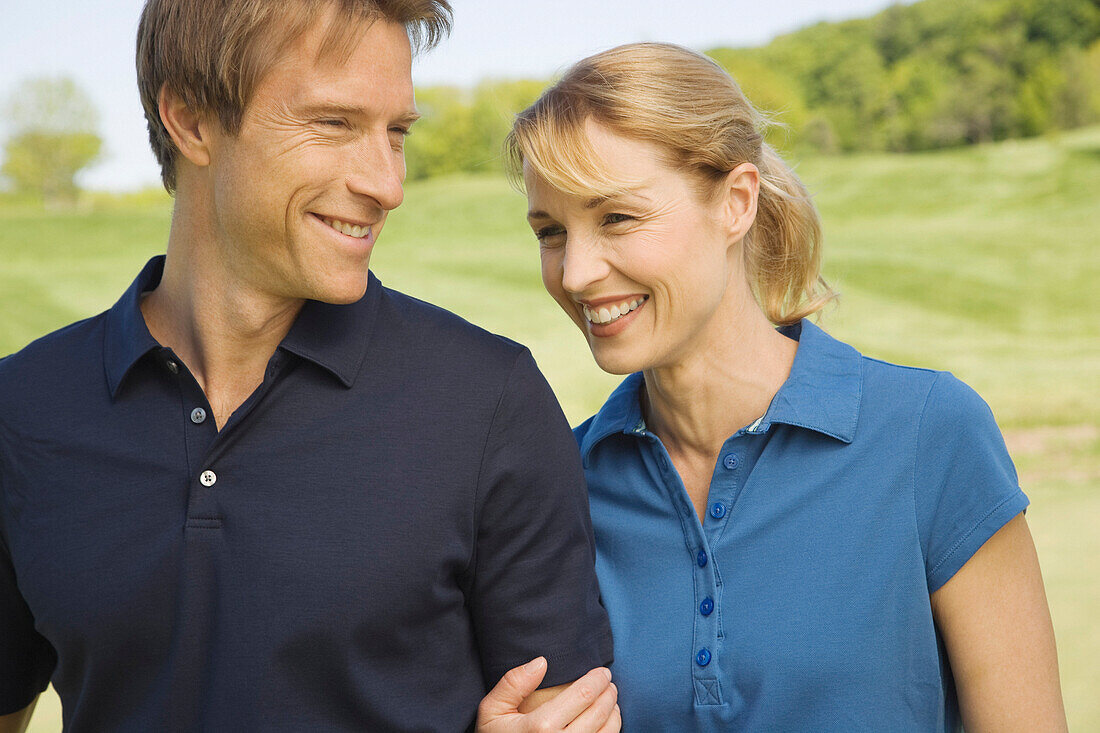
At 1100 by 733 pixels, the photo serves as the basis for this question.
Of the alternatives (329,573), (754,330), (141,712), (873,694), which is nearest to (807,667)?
(873,694)

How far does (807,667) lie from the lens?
202 cm

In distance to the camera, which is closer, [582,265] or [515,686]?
[515,686]

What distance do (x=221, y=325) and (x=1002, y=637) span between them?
5.01 feet

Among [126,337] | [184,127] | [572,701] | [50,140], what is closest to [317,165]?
[184,127]

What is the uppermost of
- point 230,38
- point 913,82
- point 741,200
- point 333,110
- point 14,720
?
point 230,38

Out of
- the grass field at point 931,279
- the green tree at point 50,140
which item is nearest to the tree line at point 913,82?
the grass field at point 931,279

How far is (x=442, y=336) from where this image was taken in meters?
2.01

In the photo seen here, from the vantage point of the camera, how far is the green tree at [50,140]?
25781mm

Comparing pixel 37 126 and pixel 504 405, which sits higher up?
pixel 504 405

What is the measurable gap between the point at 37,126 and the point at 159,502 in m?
27.9

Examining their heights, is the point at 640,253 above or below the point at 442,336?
above

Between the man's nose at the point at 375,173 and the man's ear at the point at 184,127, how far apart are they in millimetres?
312

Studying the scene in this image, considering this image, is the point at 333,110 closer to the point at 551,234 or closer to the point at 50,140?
the point at 551,234

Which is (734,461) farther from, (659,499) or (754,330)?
(754,330)
